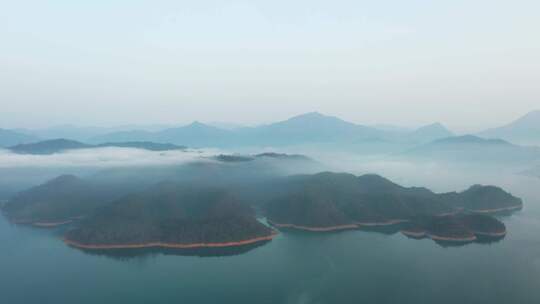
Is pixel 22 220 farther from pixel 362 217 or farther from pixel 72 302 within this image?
pixel 362 217

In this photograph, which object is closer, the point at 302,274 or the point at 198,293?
the point at 198,293

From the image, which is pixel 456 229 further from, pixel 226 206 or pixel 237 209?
pixel 226 206

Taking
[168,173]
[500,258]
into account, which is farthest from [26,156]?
[500,258]

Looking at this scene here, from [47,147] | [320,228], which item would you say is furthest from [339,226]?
[47,147]

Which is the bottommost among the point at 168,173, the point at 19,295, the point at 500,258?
the point at 19,295

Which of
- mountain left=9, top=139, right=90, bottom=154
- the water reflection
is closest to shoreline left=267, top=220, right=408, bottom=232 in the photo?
the water reflection
